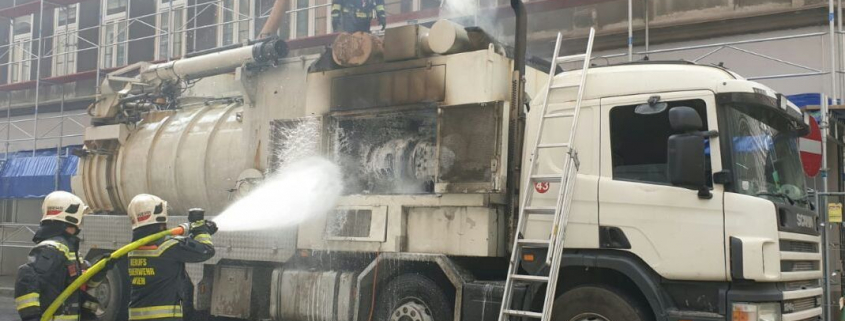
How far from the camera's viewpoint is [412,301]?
21.8 ft

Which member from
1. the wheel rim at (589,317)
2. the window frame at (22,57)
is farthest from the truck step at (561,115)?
the window frame at (22,57)


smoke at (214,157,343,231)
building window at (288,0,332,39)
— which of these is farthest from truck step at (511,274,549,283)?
building window at (288,0,332,39)

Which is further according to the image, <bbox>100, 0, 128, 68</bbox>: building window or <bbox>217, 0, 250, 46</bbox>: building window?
<bbox>100, 0, 128, 68</bbox>: building window

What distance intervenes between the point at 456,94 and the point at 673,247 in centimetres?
221

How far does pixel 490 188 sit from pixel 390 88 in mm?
1411

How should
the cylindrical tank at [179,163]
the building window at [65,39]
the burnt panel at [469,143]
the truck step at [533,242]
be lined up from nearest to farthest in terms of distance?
the truck step at [533,242] < the burnt panel at [469,143] < the cylindrical tank at [179,163] < the building window at [65,39]

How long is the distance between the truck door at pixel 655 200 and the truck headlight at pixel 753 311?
0.73 ft

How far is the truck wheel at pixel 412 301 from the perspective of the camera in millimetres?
6434

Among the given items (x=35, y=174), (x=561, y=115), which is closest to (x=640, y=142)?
(x=561, y=115)

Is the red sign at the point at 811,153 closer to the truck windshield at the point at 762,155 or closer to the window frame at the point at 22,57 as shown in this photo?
the truck windshield at the point at 762,155

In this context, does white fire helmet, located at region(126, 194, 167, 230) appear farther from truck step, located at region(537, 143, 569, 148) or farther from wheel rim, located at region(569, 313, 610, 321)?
wheel rim, located at region(569, 313, 610, 321)

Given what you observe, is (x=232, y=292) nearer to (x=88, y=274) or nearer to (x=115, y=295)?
(x=115, y=295)

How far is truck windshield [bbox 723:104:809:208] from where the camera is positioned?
17.3 ft

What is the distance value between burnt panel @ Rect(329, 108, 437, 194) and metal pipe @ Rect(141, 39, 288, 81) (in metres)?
1.61
